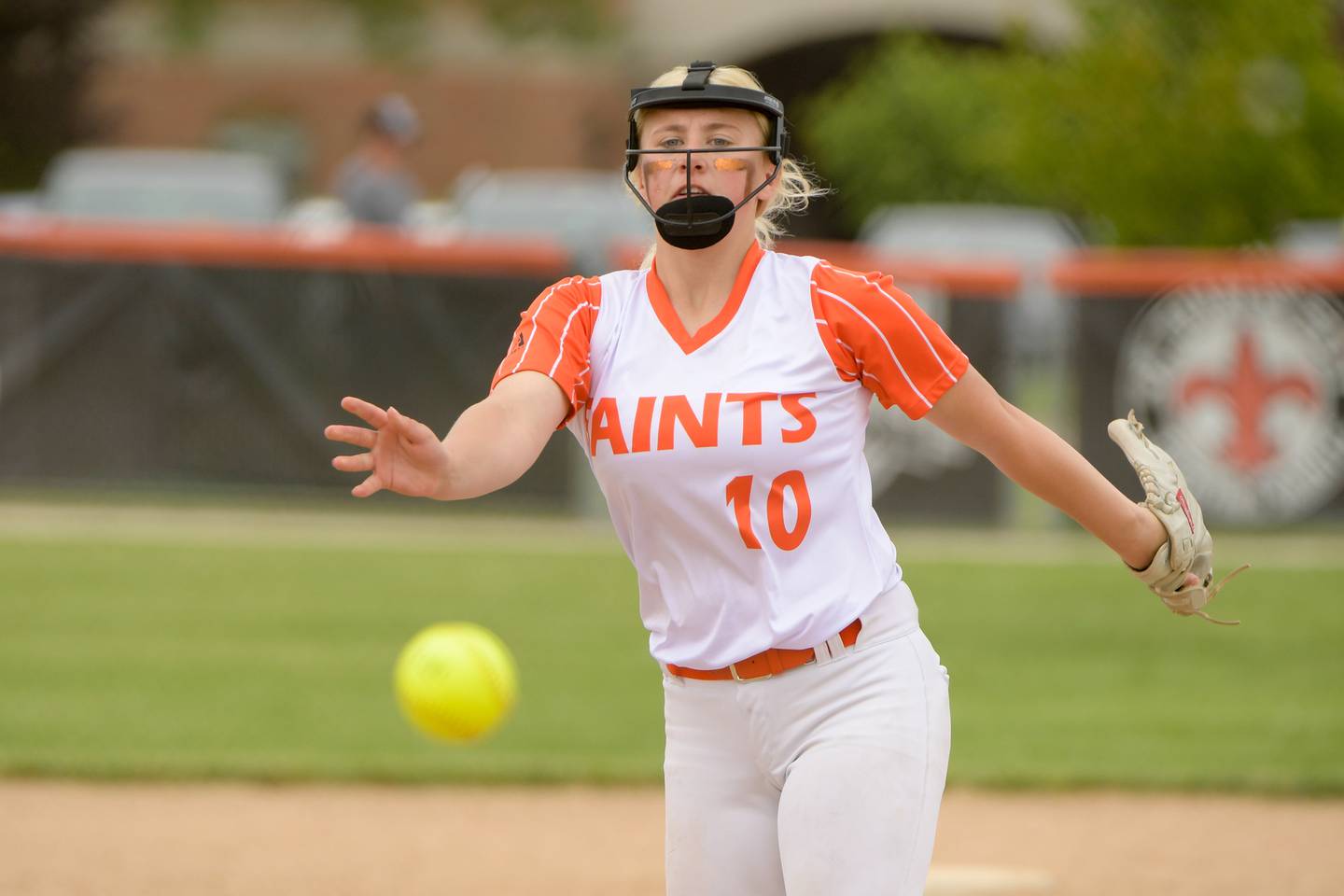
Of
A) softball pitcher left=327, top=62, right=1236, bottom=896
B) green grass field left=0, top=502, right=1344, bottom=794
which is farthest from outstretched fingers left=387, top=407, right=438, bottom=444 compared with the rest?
green grass field left=0, top=502, right=1344, bottom=794

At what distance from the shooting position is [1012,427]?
11.7 ft

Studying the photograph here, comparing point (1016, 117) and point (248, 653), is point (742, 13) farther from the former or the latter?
point (248, 653)

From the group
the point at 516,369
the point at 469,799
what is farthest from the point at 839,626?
the point at 469,799

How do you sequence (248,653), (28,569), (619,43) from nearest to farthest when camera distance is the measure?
1. (248,653)
2. (28,569)
3. (619,43)

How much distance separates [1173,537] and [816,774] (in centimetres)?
91

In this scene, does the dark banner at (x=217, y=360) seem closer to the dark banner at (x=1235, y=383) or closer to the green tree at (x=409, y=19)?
the dark banner at (x=1235, y=383)

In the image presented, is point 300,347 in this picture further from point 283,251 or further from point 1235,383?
point 1235,383

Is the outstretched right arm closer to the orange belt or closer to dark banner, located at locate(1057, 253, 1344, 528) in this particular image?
the orange belt

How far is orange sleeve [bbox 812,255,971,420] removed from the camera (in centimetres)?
353

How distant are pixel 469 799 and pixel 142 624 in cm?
333

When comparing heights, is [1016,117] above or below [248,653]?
above

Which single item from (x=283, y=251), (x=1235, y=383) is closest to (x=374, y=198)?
(x=283, y=251)

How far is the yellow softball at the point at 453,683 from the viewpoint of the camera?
6691 millimetres

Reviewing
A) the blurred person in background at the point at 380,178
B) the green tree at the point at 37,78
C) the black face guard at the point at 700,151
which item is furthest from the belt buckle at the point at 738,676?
the green tree at the point at 37,78
